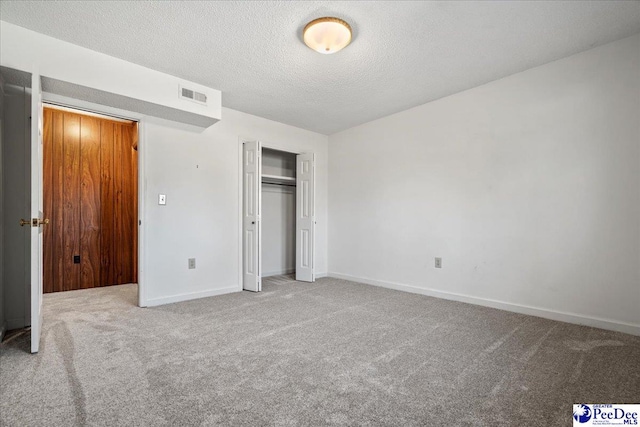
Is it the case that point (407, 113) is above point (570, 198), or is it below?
above

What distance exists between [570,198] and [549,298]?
3.28ft

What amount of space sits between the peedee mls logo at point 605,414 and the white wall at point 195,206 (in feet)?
11.9

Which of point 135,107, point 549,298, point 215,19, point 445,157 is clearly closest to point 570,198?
point 549,298

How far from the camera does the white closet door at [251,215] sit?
4.21 metres

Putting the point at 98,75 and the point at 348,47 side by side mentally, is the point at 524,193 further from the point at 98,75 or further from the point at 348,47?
the point at 98,75

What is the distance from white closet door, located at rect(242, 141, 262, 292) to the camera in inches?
166

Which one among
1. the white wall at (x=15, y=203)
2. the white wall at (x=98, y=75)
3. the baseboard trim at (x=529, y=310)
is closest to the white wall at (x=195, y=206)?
the white wall at (x=98, y=75)

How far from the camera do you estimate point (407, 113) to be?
428 centimetres

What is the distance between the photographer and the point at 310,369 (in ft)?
6.48

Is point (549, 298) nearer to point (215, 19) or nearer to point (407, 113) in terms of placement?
point (407, 113)

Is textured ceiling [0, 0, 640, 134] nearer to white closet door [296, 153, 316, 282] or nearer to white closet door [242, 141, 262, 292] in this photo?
white closet door [242, 141, 262, 292]

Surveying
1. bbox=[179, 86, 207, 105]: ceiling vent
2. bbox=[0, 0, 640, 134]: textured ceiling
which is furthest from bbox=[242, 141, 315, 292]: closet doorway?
bbox=[0, 0, 640, 134]: textured ceiling

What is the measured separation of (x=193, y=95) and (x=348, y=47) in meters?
1.78

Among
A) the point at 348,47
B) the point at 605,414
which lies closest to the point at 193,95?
the point at 348,47
